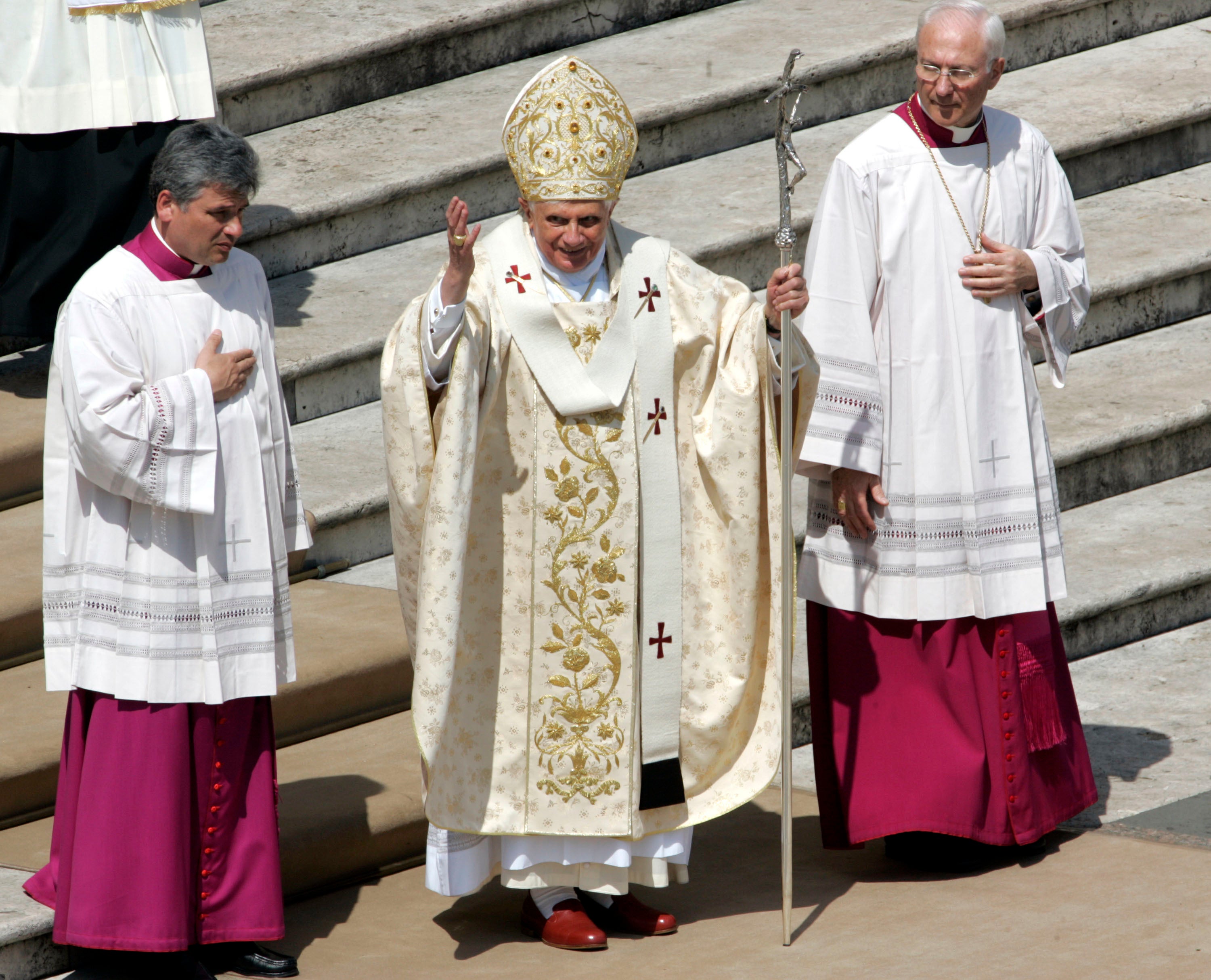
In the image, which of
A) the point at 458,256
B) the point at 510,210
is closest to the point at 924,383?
the point at 458,256

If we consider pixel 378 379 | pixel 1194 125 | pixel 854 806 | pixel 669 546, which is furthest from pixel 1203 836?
pixel 1194 125

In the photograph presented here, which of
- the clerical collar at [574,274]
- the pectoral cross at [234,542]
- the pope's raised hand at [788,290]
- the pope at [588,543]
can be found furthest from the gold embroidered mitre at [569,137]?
the pectoral cross at [234,542]

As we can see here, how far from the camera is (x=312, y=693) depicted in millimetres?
5359

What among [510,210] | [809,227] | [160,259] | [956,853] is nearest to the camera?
[160,259]

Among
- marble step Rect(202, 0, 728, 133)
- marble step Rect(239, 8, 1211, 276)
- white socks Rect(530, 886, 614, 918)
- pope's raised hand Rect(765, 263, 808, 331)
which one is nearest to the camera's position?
pope's raised hand Rect(765, 263, 808, 331)

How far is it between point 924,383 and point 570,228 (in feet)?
3.23

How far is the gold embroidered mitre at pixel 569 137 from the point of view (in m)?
4.42

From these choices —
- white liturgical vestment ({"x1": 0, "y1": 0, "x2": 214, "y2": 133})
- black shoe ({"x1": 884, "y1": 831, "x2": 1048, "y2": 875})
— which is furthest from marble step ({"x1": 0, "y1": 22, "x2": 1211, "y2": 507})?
black shoe ({"x1": 884, "y1": 831, "x2": 1048, "y2": 875})

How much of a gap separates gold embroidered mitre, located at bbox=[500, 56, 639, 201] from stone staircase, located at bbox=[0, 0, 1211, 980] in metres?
1.62

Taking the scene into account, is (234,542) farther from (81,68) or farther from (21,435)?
(81,68)

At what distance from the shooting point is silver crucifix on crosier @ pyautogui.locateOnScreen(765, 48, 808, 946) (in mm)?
4402

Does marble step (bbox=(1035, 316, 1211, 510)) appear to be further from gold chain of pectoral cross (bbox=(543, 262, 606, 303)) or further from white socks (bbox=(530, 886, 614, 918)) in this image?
white socks (bbox=(530, 886, 614, 918))

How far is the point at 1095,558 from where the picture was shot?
6465 mm

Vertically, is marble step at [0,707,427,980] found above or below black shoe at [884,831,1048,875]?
above
